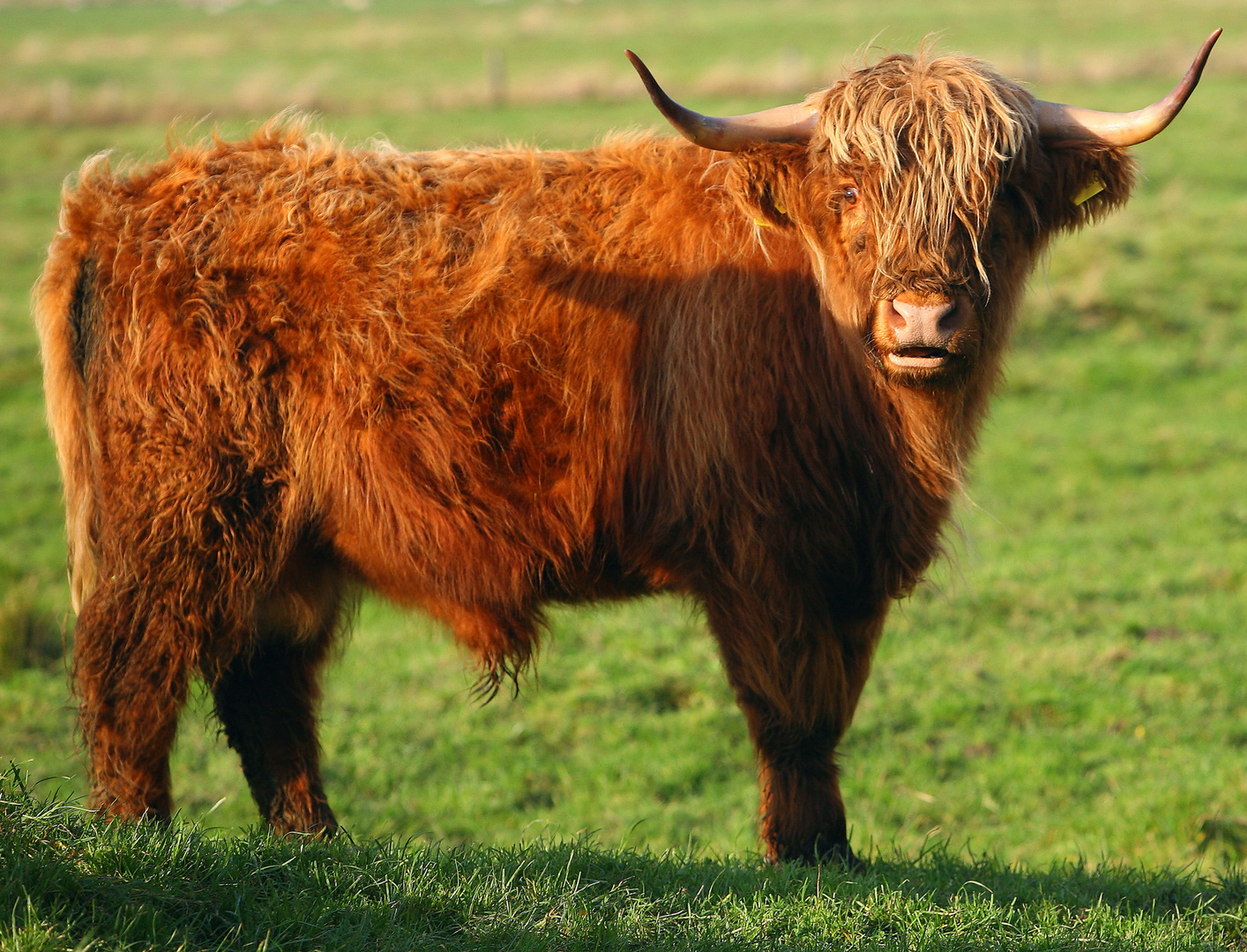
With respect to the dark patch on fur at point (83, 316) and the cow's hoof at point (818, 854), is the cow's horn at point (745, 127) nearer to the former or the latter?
the dark patch on fur at point (83, 316)

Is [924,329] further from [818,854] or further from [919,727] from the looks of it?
[919,727]

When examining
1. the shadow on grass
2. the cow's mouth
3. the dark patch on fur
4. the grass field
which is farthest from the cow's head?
the dark patch on fur

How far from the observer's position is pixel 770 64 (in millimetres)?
24578

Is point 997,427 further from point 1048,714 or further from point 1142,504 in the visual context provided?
point 1048,714

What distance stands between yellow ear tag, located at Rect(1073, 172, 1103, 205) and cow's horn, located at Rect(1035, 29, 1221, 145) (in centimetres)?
11

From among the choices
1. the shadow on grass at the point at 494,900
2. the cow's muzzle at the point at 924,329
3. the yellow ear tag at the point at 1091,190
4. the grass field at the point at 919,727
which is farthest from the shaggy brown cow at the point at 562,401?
the shadow on grass at the point at 494,900

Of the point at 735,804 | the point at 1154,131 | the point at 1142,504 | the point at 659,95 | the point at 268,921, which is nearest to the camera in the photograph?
the point at 268,921

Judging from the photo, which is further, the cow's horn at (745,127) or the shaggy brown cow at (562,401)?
the shaggy brown cow at (562,401)

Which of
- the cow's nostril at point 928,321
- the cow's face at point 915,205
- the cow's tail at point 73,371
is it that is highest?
the cow's face at point 915,205

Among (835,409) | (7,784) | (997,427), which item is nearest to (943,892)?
(835,409)

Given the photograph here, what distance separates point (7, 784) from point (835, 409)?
228 centimetres

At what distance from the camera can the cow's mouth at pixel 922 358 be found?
119 inches

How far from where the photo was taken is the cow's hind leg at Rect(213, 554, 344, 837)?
12.8 feet

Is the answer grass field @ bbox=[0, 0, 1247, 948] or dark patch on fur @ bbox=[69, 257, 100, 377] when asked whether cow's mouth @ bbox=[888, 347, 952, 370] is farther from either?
dark patch on fur @ bbox=[69, 257, 100, 377]
